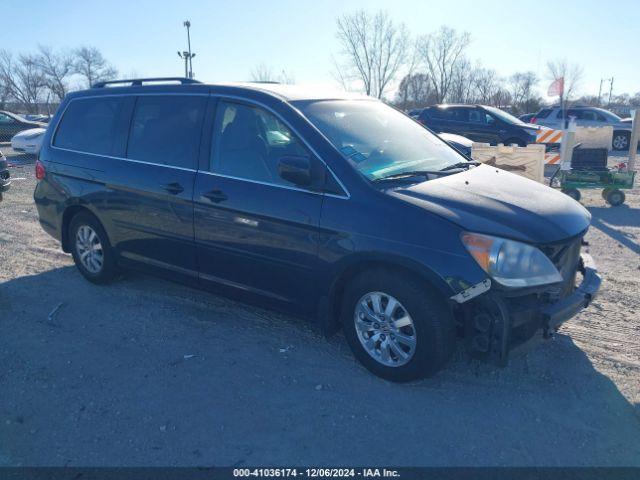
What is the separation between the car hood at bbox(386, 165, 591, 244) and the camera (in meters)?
3.17

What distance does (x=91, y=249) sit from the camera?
535cm

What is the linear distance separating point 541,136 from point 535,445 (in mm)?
12054

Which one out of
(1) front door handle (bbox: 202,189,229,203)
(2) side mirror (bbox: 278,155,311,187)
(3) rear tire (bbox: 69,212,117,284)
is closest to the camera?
(2) side mirror (bbox: 278,155,311,187)

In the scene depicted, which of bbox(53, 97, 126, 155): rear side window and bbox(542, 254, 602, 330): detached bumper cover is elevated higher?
bbox(53, 97, 126, 155): rear side window

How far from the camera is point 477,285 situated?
304 centimetres

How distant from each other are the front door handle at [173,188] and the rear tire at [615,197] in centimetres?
823

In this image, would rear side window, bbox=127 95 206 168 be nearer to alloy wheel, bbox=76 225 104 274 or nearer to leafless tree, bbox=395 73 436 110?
alloy wheel, bbox=76 225 104 274

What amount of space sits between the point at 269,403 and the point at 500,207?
1930 mm

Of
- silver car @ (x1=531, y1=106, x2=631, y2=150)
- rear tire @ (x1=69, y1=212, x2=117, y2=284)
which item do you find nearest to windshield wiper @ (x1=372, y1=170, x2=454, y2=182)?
rear tire @ (x1=69, y1=212, x2=117, y2=284)

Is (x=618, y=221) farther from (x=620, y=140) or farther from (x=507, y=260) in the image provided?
(x=620, y=140)

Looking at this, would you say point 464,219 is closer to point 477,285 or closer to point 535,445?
point 477,285

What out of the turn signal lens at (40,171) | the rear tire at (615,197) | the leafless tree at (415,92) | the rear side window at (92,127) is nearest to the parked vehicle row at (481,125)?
the rear tire at (615,197)

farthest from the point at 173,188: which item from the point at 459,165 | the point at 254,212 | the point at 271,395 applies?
the point at 459,165

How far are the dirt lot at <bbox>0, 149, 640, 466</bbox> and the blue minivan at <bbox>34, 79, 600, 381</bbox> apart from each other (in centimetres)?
35
